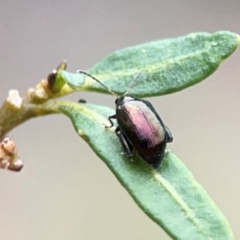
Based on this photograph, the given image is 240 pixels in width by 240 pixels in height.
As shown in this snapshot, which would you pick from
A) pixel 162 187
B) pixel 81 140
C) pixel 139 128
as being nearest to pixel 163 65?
pixel 139 128

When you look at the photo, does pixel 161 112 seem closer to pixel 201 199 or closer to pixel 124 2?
pixel 124 2

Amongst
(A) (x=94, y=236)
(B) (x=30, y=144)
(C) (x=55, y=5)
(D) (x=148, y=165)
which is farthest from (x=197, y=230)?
(C) (x=55, y=5)

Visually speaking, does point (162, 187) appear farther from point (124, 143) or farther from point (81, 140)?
point (81, 140)

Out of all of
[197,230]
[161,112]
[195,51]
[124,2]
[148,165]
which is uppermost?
[124,2]

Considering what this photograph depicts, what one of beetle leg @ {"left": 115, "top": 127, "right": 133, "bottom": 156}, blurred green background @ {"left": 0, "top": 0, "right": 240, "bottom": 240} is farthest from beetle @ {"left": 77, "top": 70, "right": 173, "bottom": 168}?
blurred green background @ {"left": 0, "top": 0, "right": 240, "bottom": 240}

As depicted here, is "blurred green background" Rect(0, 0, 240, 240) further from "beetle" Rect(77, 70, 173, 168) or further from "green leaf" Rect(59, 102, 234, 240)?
"green leaf" Rect(59, 102, 234, 240)

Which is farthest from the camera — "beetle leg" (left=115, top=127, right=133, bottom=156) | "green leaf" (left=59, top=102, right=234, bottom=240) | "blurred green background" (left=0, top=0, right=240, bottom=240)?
"blurred green background" (left=0, top=0, right=240, bottom=240)

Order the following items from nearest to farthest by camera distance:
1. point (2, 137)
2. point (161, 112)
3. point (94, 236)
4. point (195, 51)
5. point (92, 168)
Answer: point (2, 137), point (195, 51), point (94, 236), point (92, 168), point (161, 112)
